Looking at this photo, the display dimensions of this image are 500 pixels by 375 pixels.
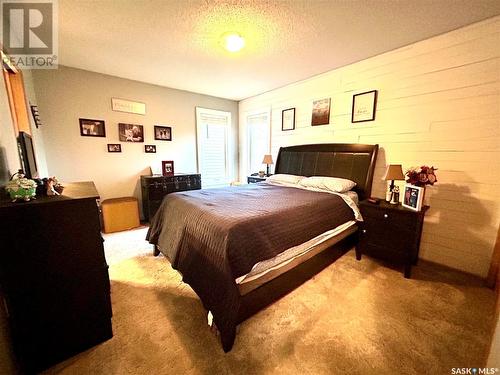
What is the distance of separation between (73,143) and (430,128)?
199 inches

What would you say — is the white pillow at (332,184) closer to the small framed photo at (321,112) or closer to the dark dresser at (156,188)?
the small framed photo at (321,112)

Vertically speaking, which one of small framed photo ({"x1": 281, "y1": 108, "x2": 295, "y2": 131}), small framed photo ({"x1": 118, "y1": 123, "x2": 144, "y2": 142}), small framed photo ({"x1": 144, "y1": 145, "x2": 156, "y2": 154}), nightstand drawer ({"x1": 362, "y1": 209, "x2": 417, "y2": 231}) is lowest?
nightstand drawer ({"x1": 362, "y1": 209, "x2": 417, "y2": 231})

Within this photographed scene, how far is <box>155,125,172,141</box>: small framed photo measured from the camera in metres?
4.05

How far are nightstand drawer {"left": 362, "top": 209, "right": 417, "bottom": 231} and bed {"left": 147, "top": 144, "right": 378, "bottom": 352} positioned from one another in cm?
21

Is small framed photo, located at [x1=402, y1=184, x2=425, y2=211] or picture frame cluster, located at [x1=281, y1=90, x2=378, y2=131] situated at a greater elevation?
picture frame cluster, located at [x1=281, y1=90, x2=378, y2=131]

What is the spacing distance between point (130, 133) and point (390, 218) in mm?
4273

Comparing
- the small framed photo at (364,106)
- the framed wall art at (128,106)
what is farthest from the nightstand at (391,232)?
the framed wall art at (128,106)

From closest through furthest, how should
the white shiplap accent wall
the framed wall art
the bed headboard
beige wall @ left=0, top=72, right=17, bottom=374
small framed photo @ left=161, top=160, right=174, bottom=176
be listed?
beige wall @ left=0, top=72, right=17, bottom=374
the white shiplap accent wall
the bed headboard
the framed wall art
small framed photo @ left=161, top=160, right=174, bottom=176

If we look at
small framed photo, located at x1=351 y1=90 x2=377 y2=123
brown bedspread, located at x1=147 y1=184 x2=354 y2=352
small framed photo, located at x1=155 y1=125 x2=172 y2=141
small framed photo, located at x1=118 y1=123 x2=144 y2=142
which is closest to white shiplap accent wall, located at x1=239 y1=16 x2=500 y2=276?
small framed photo, located at x1=351 y1=90 x2=377 y2=123

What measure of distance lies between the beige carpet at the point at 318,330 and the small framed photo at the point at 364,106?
81.9 inches

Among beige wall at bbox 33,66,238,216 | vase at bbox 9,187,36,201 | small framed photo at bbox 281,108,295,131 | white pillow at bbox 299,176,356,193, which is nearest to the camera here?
vase at bbox 9,187,36,201

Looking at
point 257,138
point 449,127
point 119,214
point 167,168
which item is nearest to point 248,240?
point 449,127

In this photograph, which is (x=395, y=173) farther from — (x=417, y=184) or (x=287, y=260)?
(x=287, y=260)

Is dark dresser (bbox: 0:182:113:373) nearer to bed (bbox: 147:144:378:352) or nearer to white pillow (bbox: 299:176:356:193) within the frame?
bed (bbox: 147:144:378:352)
